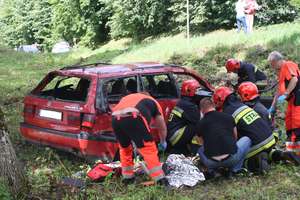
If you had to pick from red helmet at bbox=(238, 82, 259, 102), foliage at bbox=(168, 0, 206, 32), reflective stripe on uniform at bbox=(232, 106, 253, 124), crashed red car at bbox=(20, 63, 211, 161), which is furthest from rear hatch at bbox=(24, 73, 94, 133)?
foliage at bbox=(168, 0, 206, 32)

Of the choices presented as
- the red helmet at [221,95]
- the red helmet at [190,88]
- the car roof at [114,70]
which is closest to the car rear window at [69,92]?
the car roof at [114,70]

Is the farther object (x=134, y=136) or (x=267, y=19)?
(x=267, y=19)

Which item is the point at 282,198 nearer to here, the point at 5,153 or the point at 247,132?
the point at 247,132

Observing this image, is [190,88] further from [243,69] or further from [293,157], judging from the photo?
[243,69]

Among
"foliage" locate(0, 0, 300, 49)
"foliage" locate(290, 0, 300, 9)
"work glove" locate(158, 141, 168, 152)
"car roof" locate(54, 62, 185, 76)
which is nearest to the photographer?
"work glove" locate(158, 141, 168, 152)

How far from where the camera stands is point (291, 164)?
23.7 feet

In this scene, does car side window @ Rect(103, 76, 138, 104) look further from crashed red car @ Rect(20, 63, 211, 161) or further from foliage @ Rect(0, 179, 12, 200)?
foliage @ Rect(0, 179, 12, 200)

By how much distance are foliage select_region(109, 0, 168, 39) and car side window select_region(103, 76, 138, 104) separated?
74.6 ft

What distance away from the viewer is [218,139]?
6457mm

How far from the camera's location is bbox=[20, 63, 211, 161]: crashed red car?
7.11 meters

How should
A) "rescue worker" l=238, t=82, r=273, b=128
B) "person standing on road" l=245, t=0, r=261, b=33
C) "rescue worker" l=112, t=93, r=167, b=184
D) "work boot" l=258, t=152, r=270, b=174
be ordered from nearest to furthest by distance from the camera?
1. "rescue worker" l=112, t=93, r=167, b=184
2. "work boot" l=258, t=152, r=270, b=174
3. "rescue worker" l=238, t=82, r=273, b=128
4. "person standing on road" l=245, t=0, r=261, b=33

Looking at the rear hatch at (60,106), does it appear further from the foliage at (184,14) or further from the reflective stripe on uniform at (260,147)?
the foliage at (184,14)

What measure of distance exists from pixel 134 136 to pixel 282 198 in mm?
1893

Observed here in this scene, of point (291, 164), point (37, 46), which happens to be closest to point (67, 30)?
point (37, 46)
